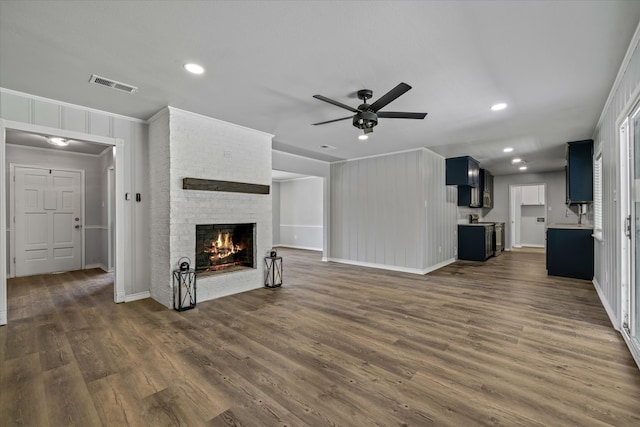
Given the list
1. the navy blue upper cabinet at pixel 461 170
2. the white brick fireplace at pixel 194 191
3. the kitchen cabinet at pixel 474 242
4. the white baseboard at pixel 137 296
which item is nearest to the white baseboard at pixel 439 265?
the kitchen cabinet at pixel 474 242

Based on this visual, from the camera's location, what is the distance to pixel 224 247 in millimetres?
4805

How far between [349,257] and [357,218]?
3.32 feet

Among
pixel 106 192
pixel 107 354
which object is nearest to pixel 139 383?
pixel 107 354

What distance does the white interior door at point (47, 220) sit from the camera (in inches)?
224

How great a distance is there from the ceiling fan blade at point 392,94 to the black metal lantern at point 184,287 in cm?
307

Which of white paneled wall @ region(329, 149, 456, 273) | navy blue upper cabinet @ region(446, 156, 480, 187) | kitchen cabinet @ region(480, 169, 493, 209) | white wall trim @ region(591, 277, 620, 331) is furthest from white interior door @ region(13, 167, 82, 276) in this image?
kitchen cabinet @ region(480, 169, 493, 209)

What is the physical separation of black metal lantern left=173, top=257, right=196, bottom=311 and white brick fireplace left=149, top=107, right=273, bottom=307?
0.10m

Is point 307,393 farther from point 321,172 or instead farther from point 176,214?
point 321,172

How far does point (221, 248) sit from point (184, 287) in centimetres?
104

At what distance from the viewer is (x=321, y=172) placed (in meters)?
7.55

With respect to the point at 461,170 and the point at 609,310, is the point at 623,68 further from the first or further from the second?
the point at 461,170

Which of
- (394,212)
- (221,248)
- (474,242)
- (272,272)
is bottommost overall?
(272,272)

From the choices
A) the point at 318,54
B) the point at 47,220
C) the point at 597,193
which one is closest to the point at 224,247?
the point at 318,54

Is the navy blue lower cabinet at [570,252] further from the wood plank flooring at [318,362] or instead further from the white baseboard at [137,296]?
the white baseboard at [137,296]
